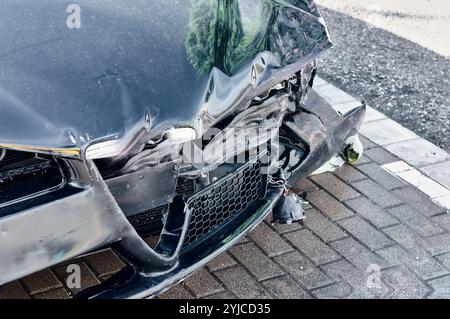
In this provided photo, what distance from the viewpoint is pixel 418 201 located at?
393cm

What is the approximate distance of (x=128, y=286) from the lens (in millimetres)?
2559

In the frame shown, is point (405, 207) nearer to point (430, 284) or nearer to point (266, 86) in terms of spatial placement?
point (430, 284)

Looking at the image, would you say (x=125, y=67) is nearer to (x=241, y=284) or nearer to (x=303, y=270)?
(x=241, y=284)

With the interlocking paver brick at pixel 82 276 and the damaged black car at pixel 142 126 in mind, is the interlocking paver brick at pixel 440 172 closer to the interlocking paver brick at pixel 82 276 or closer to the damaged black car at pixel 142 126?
A: the damaged black car at pixel 142 126

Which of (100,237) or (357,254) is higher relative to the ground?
(100,237)

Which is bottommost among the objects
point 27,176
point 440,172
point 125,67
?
point 440,172

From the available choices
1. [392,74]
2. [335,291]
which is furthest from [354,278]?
[392,74]

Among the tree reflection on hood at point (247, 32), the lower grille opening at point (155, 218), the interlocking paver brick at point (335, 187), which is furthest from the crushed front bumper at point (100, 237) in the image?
the interlocking paver brick at point (335, 187)

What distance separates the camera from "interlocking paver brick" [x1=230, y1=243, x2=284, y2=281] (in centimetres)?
324

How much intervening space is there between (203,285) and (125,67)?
1.17 metres

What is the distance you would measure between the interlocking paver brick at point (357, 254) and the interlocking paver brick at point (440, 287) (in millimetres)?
252

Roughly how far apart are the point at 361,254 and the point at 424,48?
10.5 feet

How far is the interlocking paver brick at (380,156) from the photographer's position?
4.30 metres
